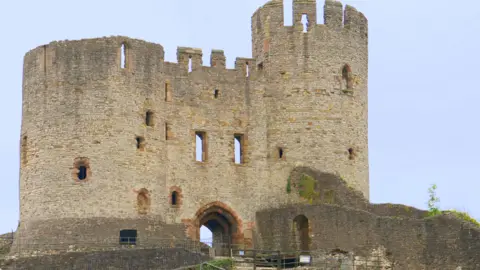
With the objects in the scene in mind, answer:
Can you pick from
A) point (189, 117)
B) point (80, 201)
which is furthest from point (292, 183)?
point (80, 201)

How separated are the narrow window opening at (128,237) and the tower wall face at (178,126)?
25 cm

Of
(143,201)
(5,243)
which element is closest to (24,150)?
(5,243)

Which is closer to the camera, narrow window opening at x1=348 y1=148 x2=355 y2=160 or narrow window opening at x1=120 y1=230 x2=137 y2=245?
narrow window opening at x1=120 y1=230 x2=137 y2=245

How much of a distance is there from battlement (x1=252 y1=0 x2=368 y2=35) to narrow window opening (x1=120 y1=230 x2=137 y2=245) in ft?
37.8

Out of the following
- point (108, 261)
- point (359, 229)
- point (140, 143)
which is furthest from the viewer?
point (140, 143)

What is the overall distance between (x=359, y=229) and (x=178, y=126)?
8837 mm

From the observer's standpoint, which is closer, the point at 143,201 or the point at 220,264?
the point at 220,264

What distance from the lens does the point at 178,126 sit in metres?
59.7

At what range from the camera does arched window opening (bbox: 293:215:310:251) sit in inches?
2320

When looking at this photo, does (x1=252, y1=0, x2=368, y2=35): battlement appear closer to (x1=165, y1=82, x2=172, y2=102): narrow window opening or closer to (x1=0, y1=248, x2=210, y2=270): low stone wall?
(x1=165, y1=82, x2=172, y2=102): narrow window opening

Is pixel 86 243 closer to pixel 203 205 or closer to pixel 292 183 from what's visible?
pixel 203 205

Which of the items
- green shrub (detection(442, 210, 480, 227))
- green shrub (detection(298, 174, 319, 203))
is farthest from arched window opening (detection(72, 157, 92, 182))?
green shrub (detection(442, 210, 480, 227))

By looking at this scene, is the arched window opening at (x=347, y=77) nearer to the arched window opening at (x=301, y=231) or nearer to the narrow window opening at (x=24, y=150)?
the arched window opening at (x=301, y=231)

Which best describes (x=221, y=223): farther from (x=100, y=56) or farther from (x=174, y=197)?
(x=100, y=56)
